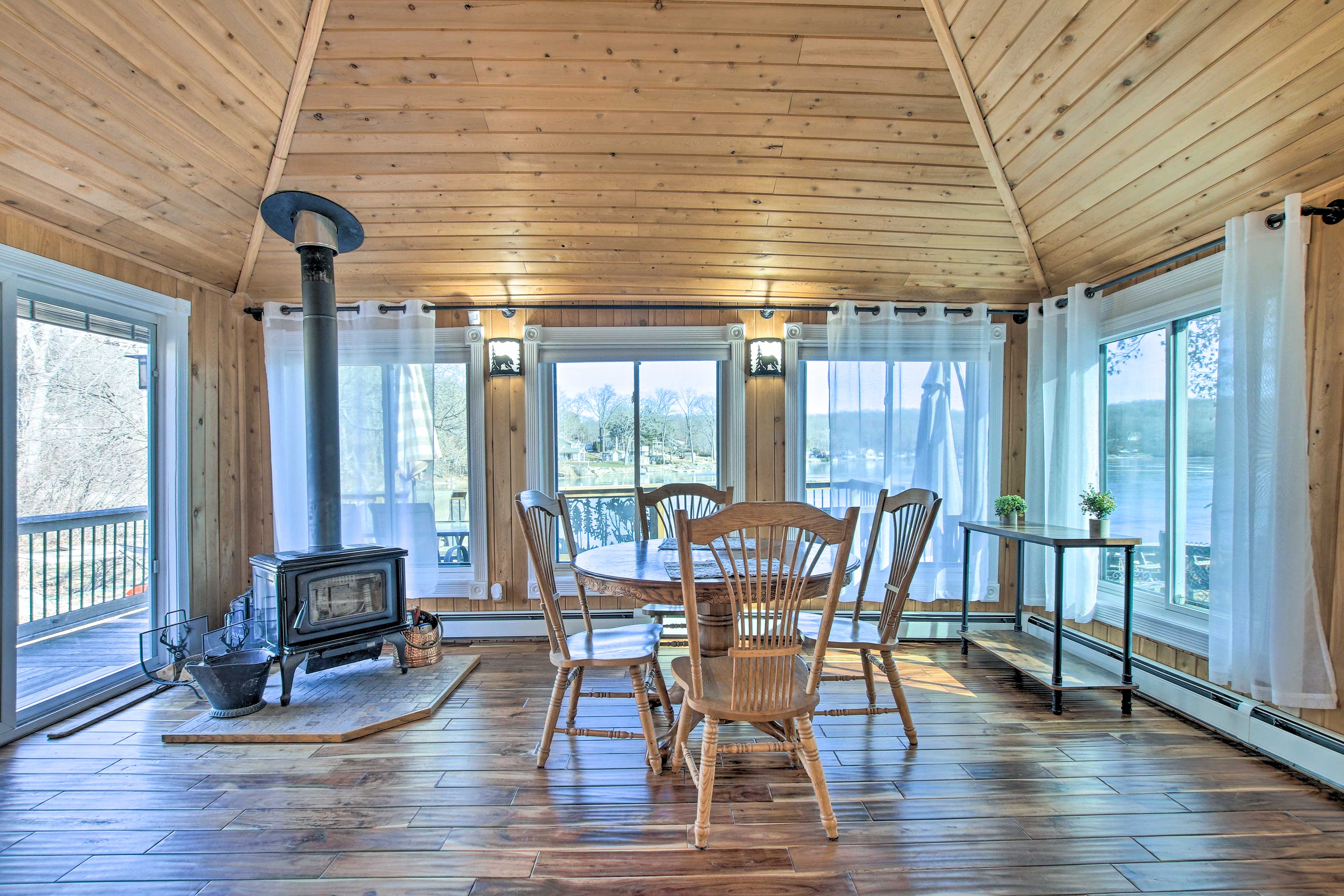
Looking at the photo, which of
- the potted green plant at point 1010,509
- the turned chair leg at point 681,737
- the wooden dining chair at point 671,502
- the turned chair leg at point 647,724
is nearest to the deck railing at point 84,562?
Result: the wooden dining chair at point 671,502

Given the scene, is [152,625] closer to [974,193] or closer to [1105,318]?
[974,193]

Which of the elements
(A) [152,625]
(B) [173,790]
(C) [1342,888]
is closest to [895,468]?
(C) [1342,888]

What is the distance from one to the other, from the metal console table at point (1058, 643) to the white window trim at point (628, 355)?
154 centimetres

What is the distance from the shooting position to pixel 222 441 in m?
3.75

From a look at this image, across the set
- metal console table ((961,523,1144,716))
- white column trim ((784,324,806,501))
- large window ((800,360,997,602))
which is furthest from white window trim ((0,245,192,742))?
metal console table ((961,523,1144,716))

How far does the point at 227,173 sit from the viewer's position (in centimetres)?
288

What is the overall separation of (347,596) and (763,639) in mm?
2396

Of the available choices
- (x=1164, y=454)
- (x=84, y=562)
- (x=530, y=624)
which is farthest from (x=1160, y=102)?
(x=84, y=562)

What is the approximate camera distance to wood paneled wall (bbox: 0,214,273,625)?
3492 mm

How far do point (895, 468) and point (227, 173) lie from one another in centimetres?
404

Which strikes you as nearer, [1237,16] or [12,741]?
[1237,16]

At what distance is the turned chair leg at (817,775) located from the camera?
1894 millimetres

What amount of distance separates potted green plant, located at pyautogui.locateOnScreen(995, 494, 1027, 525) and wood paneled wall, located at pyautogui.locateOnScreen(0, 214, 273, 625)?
472 cm

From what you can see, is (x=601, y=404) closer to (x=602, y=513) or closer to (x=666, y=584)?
(x=602, y=513)
